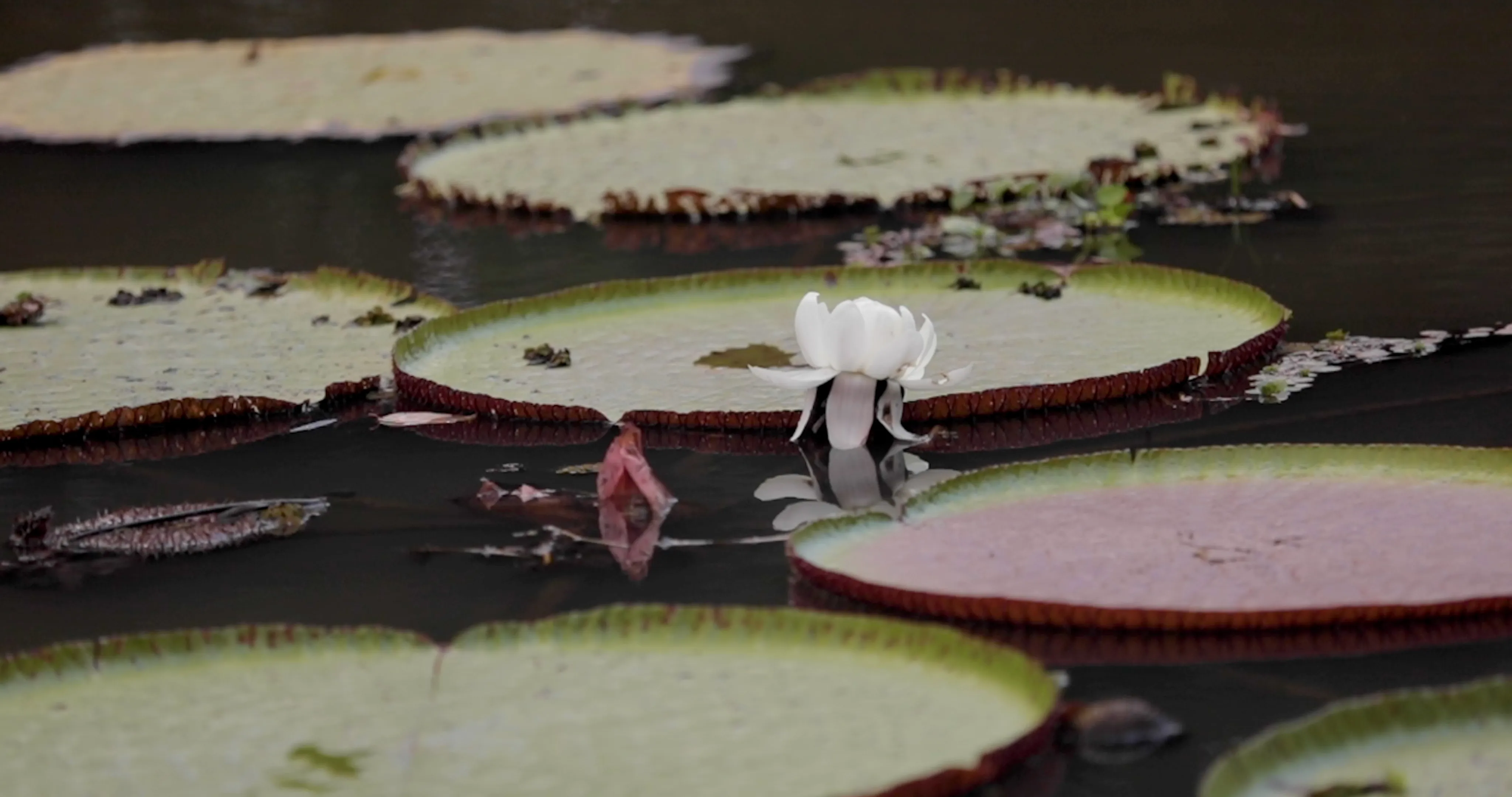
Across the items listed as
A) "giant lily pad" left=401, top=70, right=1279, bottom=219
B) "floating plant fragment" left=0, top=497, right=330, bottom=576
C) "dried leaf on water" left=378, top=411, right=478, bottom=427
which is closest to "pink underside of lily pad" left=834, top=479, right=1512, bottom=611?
"floating plant fragment" left=0, top=497, right=330, bottom=576

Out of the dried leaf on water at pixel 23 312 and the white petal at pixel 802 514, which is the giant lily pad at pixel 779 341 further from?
the dried leaf on water at pixel 23 312

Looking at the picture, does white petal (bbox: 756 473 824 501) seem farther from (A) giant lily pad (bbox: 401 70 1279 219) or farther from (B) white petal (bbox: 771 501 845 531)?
(A) giant lily pad (bbox: 401 70 1279 219)

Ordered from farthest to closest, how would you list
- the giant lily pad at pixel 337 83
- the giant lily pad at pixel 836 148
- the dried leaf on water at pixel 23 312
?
the giant lily pad at pixel 337 83
the giant lily pad at pixel 836 148
the dried leaf on water at pixel 23 312

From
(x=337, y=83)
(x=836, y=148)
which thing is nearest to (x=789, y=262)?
(x=836, y=148)

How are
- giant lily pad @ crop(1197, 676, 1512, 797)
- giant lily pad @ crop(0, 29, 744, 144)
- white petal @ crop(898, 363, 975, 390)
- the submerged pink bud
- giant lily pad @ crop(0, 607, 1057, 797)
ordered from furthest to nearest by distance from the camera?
giant lily pad @ crop(0, 29, 744, 144) → white petal @ crop(898, 363, 975, 390) → the submerged pink bud → giant lily pad @ crop(0, 607, 1057, 797) → giant lily pad @ crop(1197, 676, 1512, 797)

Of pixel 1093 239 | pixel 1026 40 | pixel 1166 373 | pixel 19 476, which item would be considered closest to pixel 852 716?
pixel 1166 373

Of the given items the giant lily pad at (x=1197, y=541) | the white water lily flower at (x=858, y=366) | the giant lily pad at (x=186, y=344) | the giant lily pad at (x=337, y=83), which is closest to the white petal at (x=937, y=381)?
the white water lily flower at (x=858, y=366)
